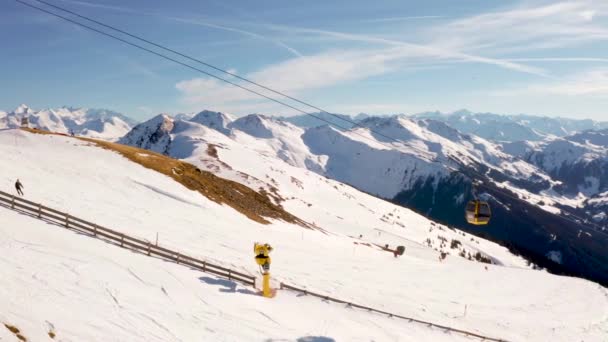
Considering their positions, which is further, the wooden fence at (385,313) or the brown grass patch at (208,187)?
the brown grass patch at (208,187)

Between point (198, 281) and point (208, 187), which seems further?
point (208, 187)

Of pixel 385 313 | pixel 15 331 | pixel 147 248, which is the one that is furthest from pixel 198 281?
pixel 385 313

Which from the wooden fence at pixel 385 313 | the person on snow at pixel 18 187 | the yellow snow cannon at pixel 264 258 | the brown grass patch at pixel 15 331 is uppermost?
the person on snow at pixel 18 187

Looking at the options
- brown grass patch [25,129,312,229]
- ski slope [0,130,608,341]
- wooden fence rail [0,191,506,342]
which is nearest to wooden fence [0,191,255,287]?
wooden fence rail [0,191,506,342]

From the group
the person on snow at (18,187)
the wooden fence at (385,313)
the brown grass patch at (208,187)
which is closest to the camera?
the wooden fence at (385,313)

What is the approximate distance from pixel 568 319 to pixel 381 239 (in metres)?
49.6

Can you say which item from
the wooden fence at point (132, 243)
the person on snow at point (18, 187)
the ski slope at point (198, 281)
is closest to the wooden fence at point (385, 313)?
the ski slope at point (198, 281)

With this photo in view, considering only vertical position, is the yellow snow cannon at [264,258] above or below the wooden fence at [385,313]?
above

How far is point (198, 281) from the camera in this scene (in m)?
28.9

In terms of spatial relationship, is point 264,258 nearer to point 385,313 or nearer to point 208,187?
point 385,313

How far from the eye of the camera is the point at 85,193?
152 ft

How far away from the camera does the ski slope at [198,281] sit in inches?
868

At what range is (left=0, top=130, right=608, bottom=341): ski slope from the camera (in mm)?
22047

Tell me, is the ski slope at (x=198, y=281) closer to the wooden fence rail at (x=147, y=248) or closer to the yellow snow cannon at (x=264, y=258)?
the wooden fence rail at (x=147, y=248)
